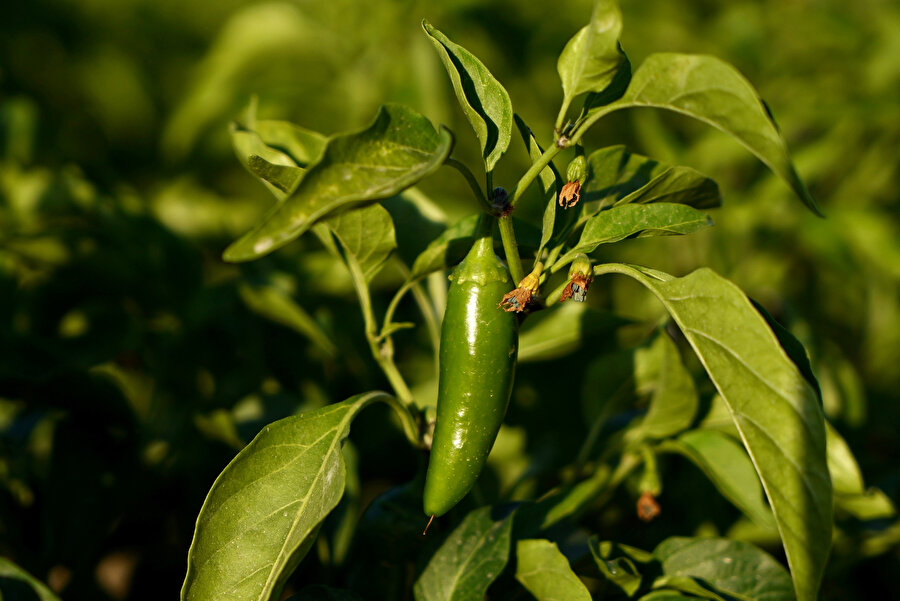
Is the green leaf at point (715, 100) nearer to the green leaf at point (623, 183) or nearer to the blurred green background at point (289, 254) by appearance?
the green leaf at point (623, 183)

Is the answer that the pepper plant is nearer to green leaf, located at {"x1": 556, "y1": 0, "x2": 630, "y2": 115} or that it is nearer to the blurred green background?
green leaf, located at {"x1": 556, "y1": 0, "x2": 630, "y2": 115}

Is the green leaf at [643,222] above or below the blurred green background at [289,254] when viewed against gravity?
above

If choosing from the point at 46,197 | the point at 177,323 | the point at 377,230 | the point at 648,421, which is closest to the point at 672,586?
the point at 648,421

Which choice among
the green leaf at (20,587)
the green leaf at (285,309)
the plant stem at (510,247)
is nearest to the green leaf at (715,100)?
the plant stem at (510,247)

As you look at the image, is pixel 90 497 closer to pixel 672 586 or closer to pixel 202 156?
pixel 672 586

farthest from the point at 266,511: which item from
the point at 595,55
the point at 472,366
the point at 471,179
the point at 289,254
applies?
the point at 289,254

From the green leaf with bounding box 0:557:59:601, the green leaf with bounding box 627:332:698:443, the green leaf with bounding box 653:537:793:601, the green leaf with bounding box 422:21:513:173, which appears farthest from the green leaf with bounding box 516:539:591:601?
the green leaf with bounding box 0:557:59:601
